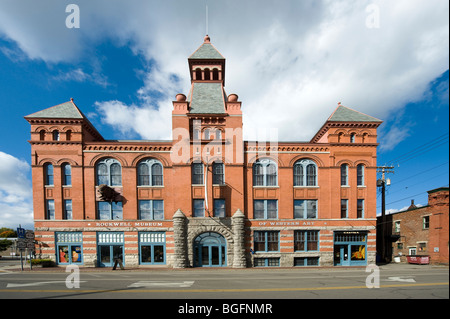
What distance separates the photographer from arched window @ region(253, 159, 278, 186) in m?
23.7

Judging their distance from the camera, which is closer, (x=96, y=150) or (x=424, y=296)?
(x=424, y=296)

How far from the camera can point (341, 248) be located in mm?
→ 23297

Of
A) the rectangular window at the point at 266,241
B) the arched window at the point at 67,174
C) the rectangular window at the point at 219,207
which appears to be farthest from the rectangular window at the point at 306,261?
the arched window at the point at 67,174

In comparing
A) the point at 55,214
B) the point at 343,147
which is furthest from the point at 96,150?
the point at 343,147

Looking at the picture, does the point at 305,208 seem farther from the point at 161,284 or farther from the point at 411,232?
the point at 161,284

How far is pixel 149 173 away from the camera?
76.1 ft

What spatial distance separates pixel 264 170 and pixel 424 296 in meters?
14.8

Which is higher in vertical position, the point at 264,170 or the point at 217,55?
the point at 217,55

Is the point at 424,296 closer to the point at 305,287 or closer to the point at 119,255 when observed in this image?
the point at 305,287

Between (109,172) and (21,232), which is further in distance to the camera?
(109,172)

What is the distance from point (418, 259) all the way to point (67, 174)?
38641mm

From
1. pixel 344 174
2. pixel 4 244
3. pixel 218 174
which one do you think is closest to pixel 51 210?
pixel 218 174
